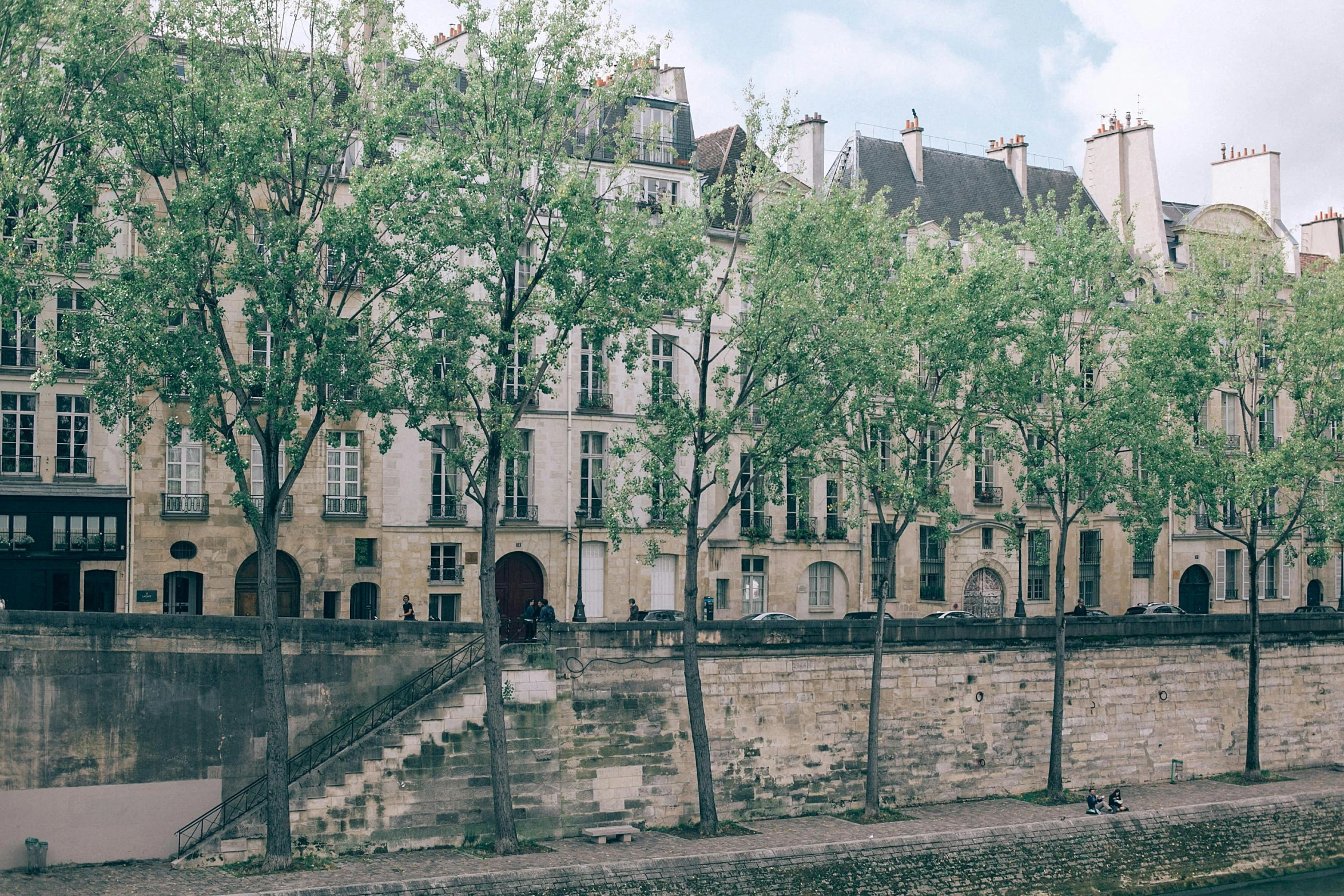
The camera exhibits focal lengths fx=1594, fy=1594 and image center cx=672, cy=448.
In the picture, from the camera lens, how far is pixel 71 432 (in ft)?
113

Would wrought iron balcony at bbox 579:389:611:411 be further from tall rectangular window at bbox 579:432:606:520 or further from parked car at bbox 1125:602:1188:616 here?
parked car at bbox 1125:602:1188:616

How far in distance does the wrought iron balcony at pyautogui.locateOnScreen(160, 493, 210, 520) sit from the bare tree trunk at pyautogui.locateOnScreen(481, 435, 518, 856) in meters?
10.8

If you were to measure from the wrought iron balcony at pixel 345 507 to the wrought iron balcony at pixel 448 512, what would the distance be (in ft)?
5.61

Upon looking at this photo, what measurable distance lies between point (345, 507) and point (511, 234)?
12.7m

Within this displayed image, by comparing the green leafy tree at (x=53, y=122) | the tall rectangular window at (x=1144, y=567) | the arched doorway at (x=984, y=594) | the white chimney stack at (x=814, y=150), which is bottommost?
the arched doorway at (x=984, y=594)

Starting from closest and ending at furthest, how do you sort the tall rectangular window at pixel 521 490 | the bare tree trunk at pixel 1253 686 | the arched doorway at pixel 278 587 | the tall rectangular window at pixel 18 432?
1. the tall rectangular window at pixel 18 432
2. the arched doorway at pixel 278 587
3. the bare tree trunk at pixel 1253 686
4. the tall rectangular window at pixel 521 490

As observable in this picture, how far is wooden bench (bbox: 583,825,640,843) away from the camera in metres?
29.0

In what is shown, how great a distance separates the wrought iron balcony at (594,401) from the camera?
132 feet

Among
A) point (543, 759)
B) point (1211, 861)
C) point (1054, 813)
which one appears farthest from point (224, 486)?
point (1211, 861)

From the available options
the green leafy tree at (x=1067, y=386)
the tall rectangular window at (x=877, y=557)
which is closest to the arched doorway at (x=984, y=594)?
the tall rectangular window at (x=877, y=557)

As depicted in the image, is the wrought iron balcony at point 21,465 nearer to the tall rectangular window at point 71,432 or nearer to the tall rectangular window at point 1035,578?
the tall rectangular window at point 71,432

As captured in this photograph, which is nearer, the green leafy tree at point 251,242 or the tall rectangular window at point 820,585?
the green leafy tree at point 251,242

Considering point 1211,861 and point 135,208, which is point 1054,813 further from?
point 135,208

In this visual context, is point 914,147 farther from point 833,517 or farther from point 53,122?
point 53,122
